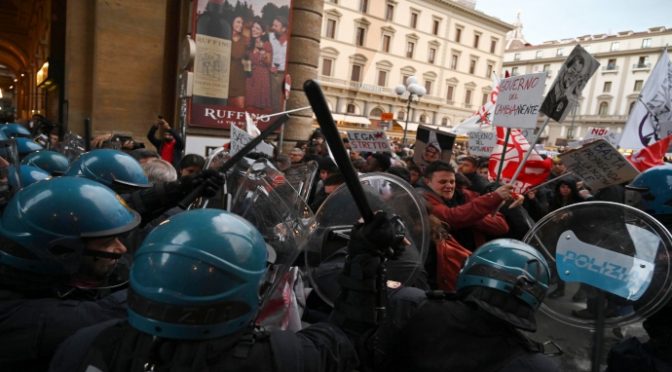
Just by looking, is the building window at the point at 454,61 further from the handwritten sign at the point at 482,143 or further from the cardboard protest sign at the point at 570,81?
the cardboard protest sign at the point at 570,81

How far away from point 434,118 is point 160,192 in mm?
47330

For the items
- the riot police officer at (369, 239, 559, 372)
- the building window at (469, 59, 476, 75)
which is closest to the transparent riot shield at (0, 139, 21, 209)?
the riot police officer at (369, 239, 559, 372)

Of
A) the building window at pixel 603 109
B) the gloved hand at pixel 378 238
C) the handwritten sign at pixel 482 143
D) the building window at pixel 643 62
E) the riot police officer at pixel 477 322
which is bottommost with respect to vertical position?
the riot police officer at pixel 477 322

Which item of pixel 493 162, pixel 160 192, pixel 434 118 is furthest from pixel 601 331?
pixel 434 118

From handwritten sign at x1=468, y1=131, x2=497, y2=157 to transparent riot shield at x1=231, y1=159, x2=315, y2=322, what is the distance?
5.55m

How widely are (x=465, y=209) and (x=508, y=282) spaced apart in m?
1.76

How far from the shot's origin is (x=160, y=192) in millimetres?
2594

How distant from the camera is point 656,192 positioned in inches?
89.7

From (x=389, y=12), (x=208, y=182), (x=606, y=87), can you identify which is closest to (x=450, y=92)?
(x=389, y=12)

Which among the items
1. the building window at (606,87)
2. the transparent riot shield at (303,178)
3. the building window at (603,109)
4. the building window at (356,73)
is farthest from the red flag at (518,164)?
the building window at (606,87)

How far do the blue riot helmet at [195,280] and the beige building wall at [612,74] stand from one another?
5939cm

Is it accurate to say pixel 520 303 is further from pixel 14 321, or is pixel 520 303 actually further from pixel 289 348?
pixel 14 321

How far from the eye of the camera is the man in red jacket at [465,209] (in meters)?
3.09

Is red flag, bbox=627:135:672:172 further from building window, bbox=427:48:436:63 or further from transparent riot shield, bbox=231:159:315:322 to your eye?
building window, bbox=427:48:436:63
